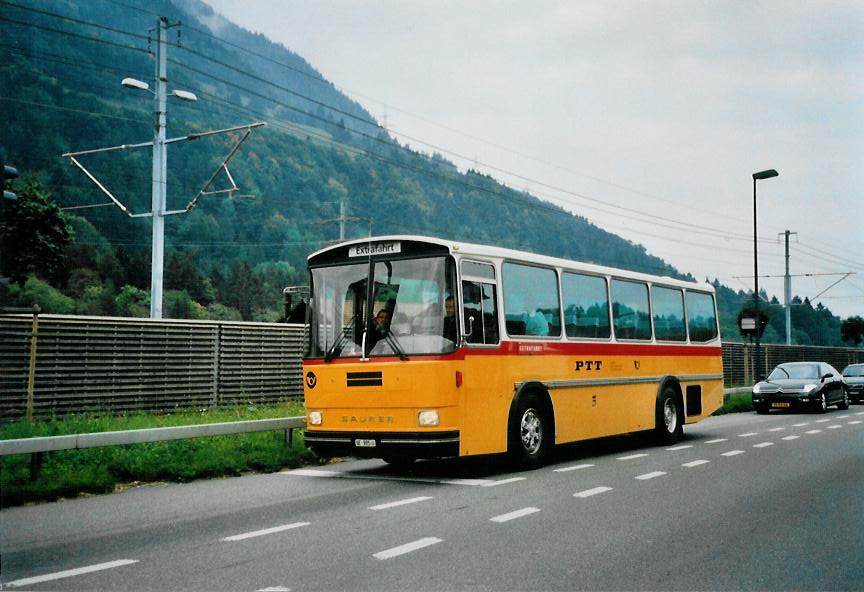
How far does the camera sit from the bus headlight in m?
11.0

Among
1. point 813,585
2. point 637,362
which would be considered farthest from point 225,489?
point 637,362

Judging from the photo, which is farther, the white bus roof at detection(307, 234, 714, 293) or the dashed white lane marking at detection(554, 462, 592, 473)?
the dashed white lane marking at detection(554, 462, 592, 473)

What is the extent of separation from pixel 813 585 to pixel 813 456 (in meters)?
8.73

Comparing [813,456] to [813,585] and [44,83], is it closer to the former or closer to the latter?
[813,585]

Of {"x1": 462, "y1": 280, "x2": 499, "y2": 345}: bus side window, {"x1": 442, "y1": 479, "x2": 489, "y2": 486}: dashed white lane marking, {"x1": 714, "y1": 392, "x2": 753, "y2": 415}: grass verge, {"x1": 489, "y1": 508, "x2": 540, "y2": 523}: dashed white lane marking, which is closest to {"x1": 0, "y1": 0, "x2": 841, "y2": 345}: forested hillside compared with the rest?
{"x1": 714, "y1": 392, "x2": 753, "y2": 415}: grass verge

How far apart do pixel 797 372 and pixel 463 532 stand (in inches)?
895

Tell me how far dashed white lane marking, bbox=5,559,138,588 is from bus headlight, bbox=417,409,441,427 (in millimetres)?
4670

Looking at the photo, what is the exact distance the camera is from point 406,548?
7.16 meters

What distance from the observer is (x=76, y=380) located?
1772 centimetres

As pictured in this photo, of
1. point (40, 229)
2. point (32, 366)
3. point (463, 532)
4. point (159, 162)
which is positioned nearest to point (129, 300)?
point (40, 229)

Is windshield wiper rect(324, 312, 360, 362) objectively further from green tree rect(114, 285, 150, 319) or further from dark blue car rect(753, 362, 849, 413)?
green tree rect(114, 285, 150, 319)

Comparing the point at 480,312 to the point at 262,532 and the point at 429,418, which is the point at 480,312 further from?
the point at 262,532

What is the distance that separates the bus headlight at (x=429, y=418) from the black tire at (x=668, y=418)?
21.9 ft

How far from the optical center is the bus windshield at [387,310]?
1123 centimetres
